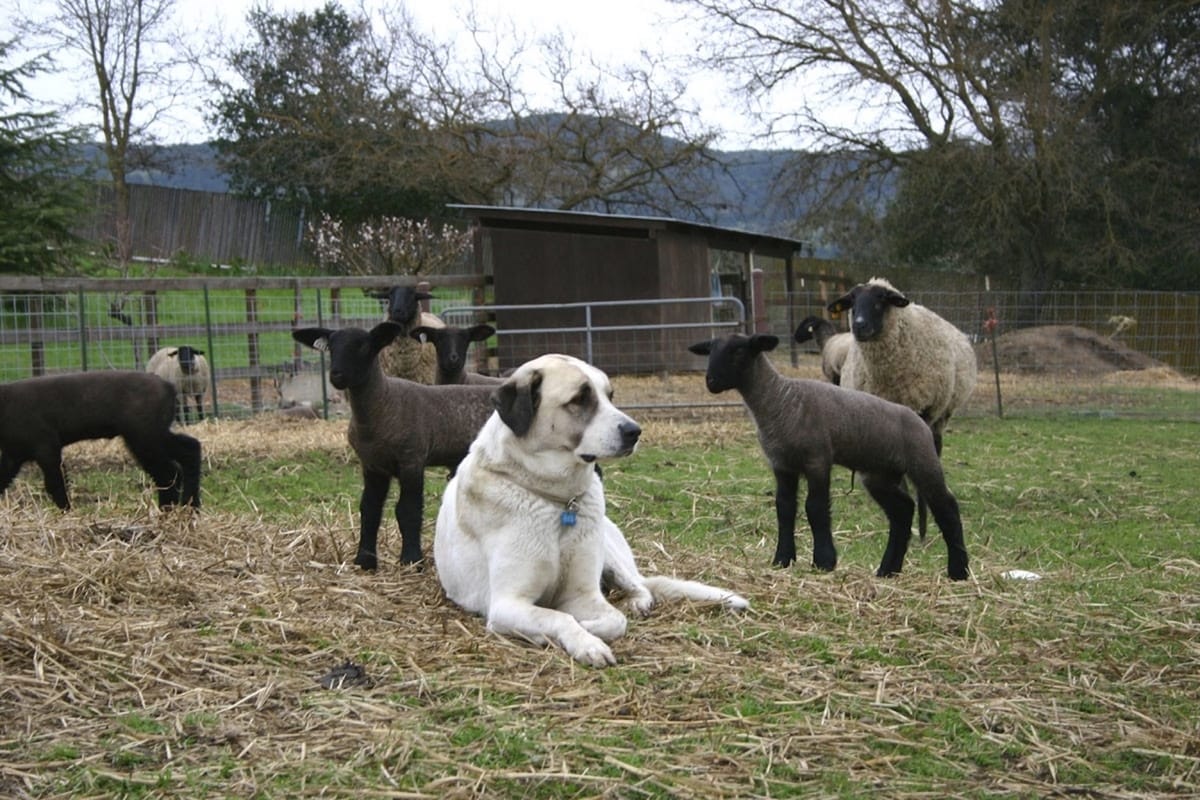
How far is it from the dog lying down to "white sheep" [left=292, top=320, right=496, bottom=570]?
1.58 meters

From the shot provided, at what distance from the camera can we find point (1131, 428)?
16.5 m

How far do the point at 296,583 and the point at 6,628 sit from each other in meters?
1.36

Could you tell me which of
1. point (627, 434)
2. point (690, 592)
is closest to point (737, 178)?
point (690, 592)

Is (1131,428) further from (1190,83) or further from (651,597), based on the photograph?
(1190,83)

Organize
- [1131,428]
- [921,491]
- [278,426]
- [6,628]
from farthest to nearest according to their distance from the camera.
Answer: [1131,428]
[278,426]
[921,491]
[6,628]

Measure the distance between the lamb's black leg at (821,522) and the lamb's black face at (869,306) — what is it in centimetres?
366

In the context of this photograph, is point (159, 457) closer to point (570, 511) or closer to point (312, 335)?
point (312, 335)

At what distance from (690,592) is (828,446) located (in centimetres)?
192

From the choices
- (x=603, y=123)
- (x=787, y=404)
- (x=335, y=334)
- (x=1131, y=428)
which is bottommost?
(x=1131, y=428)

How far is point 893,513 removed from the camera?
23.5ft

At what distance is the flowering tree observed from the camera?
2630 cm

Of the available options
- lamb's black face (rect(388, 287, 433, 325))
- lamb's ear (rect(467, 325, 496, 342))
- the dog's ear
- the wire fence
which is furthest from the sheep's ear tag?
the wire fence

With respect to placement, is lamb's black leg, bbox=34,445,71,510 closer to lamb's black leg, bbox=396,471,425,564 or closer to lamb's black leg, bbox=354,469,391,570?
lamb's black leg, bbox=354,469,391,570

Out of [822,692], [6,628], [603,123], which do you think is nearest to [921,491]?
[822,692]
